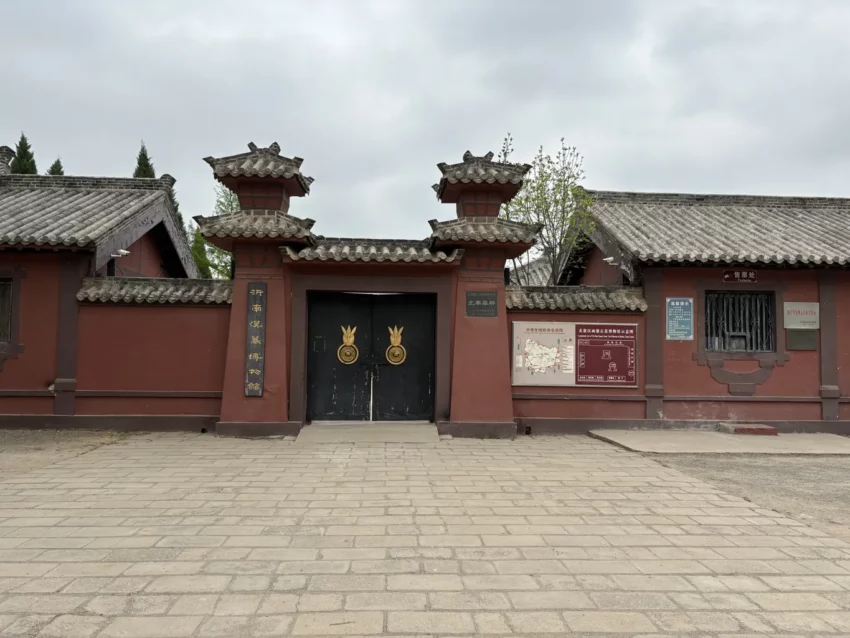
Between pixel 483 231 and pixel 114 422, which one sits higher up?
pixel 483 231

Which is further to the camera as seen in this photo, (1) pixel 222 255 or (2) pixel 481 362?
(1) pixel 222 255

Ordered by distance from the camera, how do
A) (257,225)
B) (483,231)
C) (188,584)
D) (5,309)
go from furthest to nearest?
(5,309) → (483,231) → (257,225) → (188,584)

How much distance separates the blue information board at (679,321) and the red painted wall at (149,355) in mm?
7056

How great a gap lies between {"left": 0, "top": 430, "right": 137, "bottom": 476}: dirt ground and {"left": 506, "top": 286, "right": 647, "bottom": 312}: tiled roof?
6.27 meters

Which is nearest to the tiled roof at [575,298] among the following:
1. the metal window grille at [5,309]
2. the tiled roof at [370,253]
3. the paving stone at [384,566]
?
the tiled roof at [370,253]

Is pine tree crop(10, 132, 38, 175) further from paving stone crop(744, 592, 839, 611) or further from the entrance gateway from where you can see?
paving stone crop(744, 592, 839, 611)

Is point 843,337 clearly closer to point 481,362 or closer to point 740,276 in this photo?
point 740,276

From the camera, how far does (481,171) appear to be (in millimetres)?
8469

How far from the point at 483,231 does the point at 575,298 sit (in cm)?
190

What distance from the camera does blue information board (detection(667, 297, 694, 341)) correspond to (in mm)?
9000

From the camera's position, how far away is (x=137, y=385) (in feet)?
28.5

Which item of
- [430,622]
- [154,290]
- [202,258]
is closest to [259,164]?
[154,290]

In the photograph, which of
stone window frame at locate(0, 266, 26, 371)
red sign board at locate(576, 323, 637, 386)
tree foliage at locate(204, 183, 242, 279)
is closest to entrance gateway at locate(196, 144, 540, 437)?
red sign board at locate(576, 323, 637, 386)

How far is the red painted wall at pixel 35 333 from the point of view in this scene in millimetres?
8562
